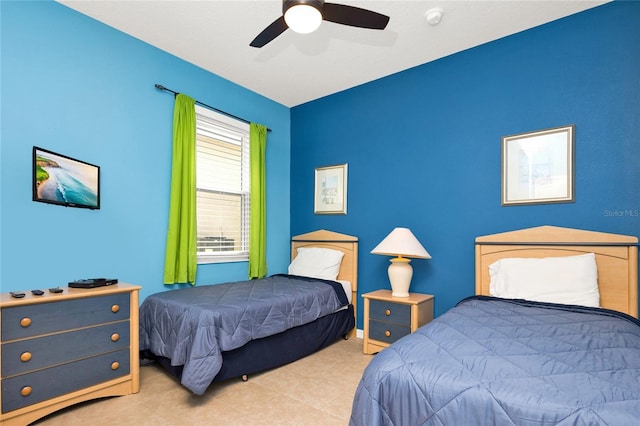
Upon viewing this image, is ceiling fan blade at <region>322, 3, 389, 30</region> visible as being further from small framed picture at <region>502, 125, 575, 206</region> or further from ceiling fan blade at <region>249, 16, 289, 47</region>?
small framed picture at <region>502, 125, 575, 206</region>

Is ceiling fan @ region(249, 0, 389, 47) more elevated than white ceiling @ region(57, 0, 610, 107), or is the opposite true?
white ceiling @ region(57, 0, 610, 107)

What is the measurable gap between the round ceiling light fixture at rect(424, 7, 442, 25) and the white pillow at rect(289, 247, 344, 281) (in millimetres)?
2376

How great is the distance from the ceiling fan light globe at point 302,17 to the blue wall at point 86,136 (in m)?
1.81

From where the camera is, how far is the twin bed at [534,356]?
3.30ft

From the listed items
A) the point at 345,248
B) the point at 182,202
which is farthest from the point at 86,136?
the point at 345,248

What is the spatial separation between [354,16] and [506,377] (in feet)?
6.41

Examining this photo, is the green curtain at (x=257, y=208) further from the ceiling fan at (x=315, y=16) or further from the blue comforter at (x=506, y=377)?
the blue comforter at (x=506, y=377)

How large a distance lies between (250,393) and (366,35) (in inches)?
116

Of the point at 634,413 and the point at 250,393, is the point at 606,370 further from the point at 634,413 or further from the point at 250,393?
the point at 250,393

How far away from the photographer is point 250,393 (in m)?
2.28

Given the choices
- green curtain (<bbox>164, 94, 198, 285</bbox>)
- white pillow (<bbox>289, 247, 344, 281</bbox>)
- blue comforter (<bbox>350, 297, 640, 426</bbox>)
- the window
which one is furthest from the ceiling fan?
white pillow (<bbox>289, 247, 344, 281</bbox>)

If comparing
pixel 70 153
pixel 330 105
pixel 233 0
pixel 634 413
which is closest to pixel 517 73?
pixel 330 105

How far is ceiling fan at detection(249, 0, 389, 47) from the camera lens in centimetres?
171

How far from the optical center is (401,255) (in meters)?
3.04
